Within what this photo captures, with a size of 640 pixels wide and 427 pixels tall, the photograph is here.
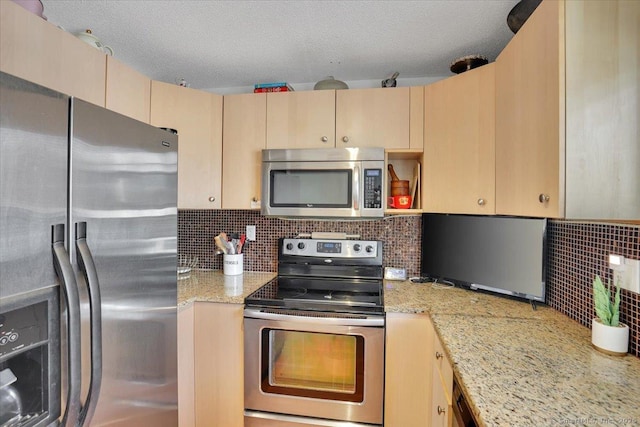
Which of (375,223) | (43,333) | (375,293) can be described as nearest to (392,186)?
(375,223)

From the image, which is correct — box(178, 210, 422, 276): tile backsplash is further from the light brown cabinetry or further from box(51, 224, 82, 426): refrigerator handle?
box(51, 224, 82, 426): refrigerator handle

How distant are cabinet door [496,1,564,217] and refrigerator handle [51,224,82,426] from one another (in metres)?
1.36

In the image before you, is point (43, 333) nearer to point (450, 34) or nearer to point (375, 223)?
point (375, 223)

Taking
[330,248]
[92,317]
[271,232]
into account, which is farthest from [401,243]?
[92,317]

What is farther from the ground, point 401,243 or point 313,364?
point 401,243

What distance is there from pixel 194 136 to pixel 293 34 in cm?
86

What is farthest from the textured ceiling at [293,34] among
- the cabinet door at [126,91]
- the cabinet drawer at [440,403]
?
the cabinet drawer at [440,403]

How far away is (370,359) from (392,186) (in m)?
1.02

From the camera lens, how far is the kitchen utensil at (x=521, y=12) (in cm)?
120

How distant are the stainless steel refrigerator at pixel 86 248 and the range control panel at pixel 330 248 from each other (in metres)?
1.06

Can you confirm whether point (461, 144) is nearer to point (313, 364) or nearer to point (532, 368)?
point (532, 368)

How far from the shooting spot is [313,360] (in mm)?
1604

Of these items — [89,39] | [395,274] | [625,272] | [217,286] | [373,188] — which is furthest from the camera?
[395,274]

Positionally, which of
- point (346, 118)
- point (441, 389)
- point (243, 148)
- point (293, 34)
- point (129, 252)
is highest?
point (293, 34)
